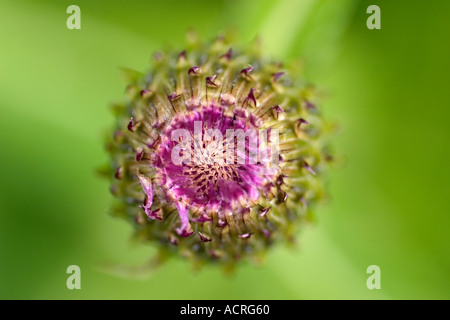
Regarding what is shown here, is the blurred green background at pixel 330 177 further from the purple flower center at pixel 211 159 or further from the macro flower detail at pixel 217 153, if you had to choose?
the purple flower center at pixel 211 159

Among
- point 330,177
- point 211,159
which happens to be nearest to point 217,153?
point 211,159

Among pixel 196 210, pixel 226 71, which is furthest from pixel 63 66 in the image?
pixel 196 210

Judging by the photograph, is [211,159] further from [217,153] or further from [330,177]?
[330,177]

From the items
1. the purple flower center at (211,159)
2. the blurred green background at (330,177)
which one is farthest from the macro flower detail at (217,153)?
the blurred green background at (330,177)

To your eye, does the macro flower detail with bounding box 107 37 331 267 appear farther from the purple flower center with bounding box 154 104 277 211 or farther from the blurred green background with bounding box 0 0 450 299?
the blurred green background with bounding box 0 0 450 299

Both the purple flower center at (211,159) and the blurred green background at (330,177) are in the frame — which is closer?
the purple flower center at (211,159)

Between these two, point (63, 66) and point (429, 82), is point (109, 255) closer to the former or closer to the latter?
point (63, 66)

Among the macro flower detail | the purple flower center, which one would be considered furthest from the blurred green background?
the purple flower center
